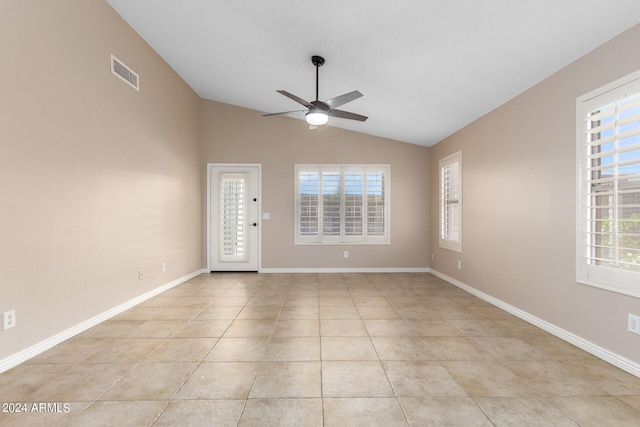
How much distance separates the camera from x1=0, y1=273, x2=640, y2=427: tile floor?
5.31ft

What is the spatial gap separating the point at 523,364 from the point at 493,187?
2.25m

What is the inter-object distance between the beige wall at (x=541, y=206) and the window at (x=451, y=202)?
13.3 inches

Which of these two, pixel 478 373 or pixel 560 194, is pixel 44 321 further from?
pixel 560 194

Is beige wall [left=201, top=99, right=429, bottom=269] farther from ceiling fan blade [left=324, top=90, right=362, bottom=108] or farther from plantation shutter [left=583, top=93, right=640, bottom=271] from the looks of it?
plantation shutter [left=583, top=93, right=640, bottom=271]

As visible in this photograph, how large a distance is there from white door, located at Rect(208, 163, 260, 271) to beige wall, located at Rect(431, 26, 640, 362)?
375 centimetres

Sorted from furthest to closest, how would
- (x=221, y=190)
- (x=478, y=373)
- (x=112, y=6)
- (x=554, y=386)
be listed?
1. (x=221, y=190)
2. (x=112, y=6)
3. (x=478, y=373)
4. (x=554, y=386)

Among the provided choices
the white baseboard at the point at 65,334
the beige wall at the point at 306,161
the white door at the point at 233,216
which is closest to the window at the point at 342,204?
the beige wall at the point at 306,161

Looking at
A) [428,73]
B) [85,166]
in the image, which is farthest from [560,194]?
[85,166]

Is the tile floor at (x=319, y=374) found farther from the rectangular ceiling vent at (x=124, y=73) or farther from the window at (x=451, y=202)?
the rectangular ceiling vent at (x=124, y=73)

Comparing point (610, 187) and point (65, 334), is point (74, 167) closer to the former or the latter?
point (65, 334)

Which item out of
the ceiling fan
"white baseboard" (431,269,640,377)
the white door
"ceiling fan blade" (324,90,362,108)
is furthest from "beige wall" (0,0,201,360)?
"white baseboard" (431,269,640,377)

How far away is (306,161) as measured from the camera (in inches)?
222

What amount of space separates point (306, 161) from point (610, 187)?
4.28m

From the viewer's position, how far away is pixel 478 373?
2047mm
